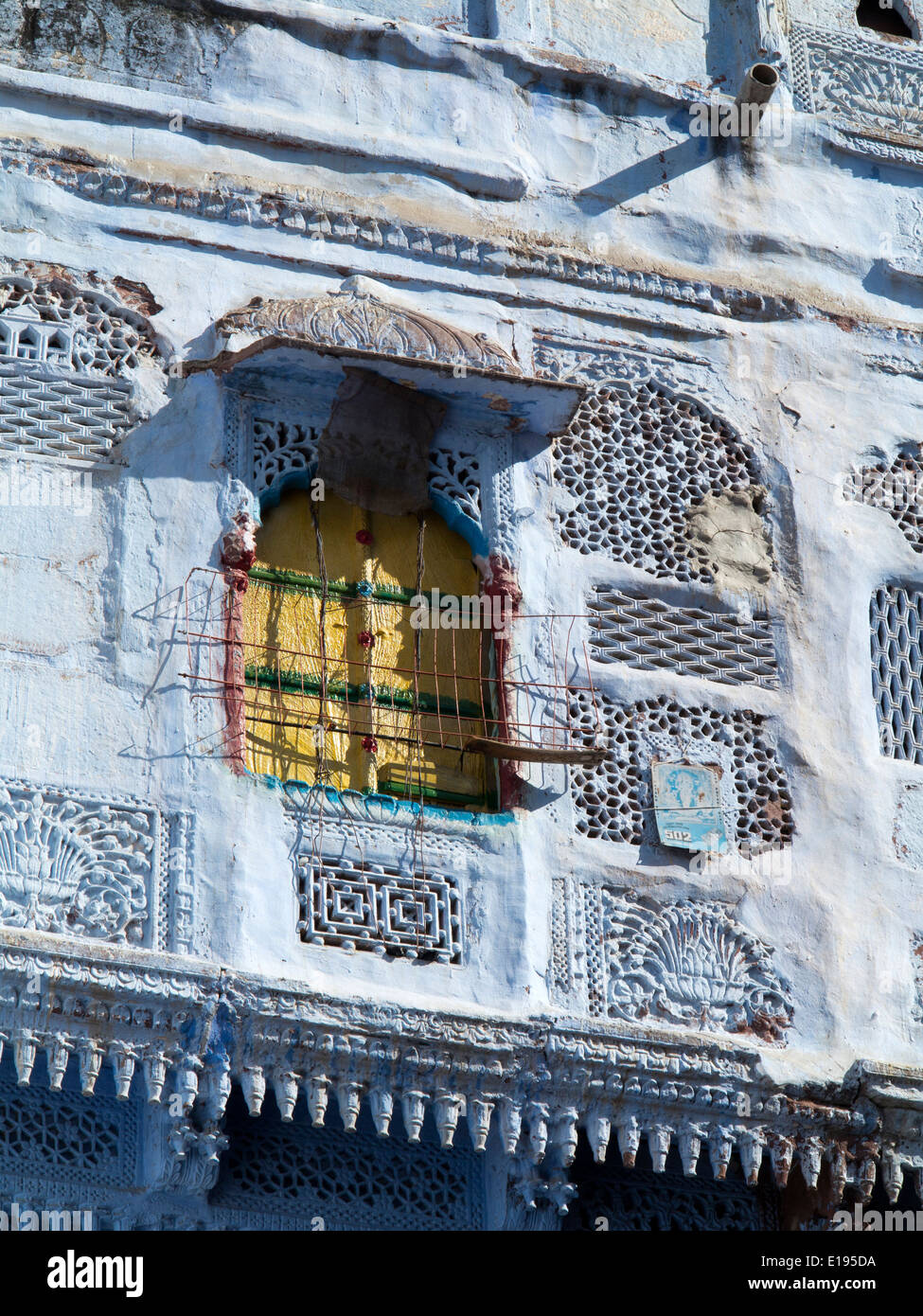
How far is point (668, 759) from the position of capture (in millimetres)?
10828

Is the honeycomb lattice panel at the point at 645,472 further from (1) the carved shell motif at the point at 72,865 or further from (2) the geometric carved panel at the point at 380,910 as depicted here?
(1) the carved shell motif at the point at 72,865

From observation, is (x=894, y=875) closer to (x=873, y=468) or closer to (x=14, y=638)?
(x=873, y=468)

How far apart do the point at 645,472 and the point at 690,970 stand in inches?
80.3

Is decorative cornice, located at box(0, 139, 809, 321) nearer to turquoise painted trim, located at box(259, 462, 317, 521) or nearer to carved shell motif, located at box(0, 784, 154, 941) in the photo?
turquoise painted trim, located at box(259, 462, 317, 521)

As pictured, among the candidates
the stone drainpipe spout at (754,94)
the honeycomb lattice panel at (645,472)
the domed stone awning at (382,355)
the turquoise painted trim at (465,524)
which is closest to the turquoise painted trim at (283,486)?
the domed stone awning at (382,355)

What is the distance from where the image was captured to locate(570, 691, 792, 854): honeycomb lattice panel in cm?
1065

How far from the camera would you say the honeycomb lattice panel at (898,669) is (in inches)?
447

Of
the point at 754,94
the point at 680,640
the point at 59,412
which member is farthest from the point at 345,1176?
the point at 754,94

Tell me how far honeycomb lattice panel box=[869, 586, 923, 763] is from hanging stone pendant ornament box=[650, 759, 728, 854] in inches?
33.6

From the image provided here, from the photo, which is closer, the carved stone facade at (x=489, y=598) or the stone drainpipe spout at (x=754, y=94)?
the carved stone facade at (x=489, y=598)

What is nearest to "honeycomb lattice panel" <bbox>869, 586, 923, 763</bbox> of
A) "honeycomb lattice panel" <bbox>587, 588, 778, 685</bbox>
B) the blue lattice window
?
"honeycomb lattice panel" <bbox>587, 588, 778, 685</bbox>

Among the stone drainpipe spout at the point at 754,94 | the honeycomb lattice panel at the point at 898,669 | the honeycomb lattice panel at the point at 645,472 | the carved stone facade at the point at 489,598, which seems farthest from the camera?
the stone drainpipe spout at the point at 754,94

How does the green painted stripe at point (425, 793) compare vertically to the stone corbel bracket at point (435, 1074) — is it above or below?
above

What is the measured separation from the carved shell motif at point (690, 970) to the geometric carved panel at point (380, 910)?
62 cm
